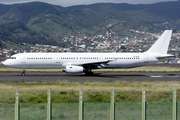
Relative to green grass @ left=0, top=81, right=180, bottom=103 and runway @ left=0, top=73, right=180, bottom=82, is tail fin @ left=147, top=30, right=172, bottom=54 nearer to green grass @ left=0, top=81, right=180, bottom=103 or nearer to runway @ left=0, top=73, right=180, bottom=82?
runway @ left=0, top=73, right=180, bottom=82

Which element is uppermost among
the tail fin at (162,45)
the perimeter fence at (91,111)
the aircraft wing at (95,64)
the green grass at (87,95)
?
the tail fin at (162,45)

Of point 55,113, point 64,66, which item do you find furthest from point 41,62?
point 55,113

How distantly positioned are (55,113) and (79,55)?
3256 cm

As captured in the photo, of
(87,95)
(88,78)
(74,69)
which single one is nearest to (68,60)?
(74,69)

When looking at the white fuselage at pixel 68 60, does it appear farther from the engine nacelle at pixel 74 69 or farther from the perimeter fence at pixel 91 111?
the perimeter fence at pixel 91 111

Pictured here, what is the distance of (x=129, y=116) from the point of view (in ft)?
37.2

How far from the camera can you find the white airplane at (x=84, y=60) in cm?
4188

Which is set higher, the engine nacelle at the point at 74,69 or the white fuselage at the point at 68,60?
the white fuselage at the point at 68,60

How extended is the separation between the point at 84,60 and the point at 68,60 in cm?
261

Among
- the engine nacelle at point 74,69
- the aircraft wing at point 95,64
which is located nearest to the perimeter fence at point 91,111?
the engine nacelle at point 74,69

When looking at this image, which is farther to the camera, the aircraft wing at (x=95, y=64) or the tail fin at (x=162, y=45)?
the tail fin at (x=162, y=45)

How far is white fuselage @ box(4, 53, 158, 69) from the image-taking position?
4197 centimetres

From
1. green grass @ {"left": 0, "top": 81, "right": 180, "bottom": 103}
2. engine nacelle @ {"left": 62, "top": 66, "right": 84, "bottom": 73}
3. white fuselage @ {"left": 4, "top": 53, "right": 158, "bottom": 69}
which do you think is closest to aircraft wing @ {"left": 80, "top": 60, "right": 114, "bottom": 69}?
white fuselage @ {"left": 4, "top": 53, "right": 158, "bottom": 69}

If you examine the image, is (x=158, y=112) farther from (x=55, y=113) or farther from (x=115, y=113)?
(x=55, y=113)
